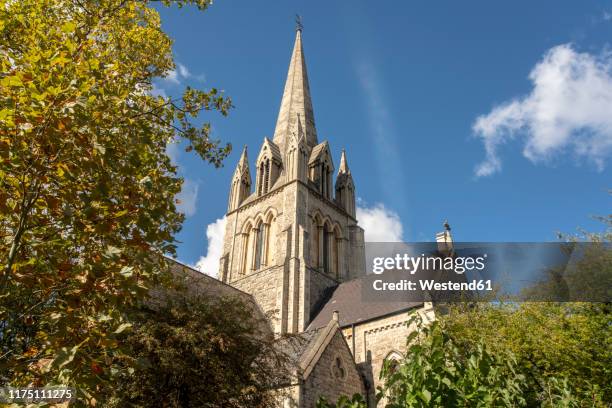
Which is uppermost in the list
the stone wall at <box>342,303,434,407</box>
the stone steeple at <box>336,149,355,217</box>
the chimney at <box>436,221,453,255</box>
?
the stone steeple at <box>336,149,355,217</box>

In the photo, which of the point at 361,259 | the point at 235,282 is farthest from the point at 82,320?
the point at 361,259

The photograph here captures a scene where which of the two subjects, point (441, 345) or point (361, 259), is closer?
point (441, 345)

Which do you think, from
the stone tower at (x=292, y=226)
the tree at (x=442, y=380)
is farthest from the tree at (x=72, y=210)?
the stone tower at (x=292, y=226)

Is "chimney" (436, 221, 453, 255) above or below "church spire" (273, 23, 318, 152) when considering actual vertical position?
below

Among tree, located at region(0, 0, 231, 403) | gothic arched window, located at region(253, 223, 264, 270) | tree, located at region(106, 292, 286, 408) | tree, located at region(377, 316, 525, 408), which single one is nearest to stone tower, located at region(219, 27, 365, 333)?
gothic arched window, located at region(253, 223, 264, 270)

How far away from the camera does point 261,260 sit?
31.6 m

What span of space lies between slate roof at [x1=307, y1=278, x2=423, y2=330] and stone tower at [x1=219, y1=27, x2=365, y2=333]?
93 centimetres

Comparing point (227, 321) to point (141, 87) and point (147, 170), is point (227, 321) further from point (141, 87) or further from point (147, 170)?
point (147, 170)

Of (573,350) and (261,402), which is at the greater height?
(573,350)

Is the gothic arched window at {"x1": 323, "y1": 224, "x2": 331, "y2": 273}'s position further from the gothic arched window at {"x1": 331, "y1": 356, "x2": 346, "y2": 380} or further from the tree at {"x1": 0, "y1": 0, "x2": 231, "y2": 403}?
the tree at {"x1": 0, "y1": 0, "x2": 231, "y2": 403}

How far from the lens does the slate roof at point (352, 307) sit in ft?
74.6

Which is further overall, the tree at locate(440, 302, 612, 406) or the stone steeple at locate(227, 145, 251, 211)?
the stone steeple at locate(227, 145, 251, 211)

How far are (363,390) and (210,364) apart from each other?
1092 centimetres

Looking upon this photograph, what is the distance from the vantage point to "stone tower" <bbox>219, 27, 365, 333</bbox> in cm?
2753
